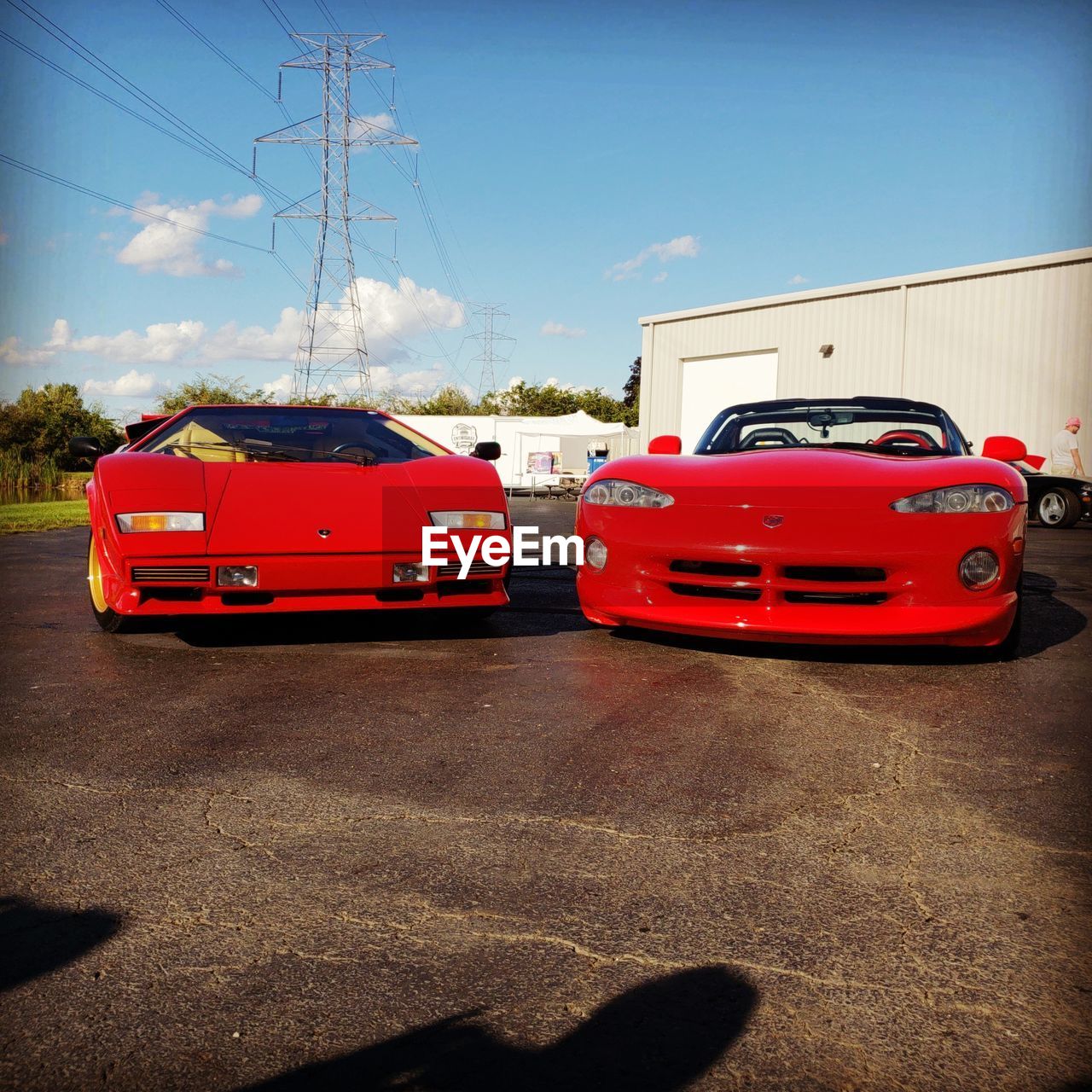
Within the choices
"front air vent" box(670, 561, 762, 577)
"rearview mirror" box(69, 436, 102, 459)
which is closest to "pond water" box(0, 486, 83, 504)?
"rearview mirror" box(69, 436, 102, 459)

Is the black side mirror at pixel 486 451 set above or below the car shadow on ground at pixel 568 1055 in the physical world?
above

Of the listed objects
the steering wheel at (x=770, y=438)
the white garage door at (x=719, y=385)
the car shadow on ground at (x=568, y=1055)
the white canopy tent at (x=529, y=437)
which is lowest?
the car shadow on ground at (x=568, y=1055)

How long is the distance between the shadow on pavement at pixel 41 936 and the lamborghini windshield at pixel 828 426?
4219 millimetres

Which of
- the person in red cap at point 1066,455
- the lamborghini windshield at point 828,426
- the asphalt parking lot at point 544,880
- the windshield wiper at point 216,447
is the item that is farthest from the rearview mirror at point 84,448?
the person in red cap at point 1066,455

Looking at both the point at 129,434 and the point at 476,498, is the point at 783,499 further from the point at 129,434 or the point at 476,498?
the point at 129,434

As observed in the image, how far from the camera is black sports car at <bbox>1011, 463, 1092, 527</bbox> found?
48.3 feet

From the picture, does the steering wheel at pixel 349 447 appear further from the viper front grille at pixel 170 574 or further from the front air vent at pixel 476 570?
the viper front grille at pixel 170 574

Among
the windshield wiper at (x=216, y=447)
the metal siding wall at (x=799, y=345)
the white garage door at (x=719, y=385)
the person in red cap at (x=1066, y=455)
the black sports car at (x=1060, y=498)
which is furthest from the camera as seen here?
the white garage door at (x=719, y=385)

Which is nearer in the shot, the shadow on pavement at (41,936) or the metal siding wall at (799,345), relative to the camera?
the shadow on pavement at (41,936)

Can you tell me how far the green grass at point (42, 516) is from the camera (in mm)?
12562

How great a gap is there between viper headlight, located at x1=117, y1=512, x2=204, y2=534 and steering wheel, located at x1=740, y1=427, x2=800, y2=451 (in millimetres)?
2921

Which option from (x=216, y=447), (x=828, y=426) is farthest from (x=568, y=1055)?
(x=828, y=426)

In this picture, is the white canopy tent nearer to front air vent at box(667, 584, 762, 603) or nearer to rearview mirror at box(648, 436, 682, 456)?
rearview mirror at box(648, 436, 682, 456)

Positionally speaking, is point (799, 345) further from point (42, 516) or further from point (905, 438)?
point (905, 438)
